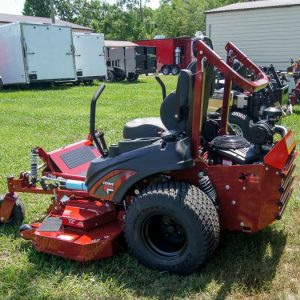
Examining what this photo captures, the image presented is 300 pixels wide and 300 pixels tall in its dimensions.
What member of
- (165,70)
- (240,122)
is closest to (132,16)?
(165,70)

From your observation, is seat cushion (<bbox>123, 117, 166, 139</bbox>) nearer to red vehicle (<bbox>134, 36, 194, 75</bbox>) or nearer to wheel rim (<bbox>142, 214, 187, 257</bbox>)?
wheel rim (<bbox>142, 214, 187, 257</bbox>)

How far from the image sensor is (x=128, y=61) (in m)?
24.0

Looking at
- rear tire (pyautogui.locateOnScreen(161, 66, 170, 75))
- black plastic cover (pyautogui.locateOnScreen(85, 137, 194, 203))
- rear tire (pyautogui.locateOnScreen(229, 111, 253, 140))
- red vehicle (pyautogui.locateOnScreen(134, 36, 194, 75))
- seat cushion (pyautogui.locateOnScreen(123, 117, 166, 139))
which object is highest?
seat cushion (pyautogui.locateOnScreen(123, 117, 166, 139))

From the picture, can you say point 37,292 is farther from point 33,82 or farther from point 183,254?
point 33,82

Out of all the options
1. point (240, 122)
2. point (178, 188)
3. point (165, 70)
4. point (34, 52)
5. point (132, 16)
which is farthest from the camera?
point (132, 16)

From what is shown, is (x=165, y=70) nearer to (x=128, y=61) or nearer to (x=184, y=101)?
A: (x=128, y=61)

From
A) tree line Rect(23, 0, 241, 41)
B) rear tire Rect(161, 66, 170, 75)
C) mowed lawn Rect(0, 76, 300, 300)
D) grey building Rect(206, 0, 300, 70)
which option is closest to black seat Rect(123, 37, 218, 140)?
mowed lawn Rect(0, 76, 300, 300)

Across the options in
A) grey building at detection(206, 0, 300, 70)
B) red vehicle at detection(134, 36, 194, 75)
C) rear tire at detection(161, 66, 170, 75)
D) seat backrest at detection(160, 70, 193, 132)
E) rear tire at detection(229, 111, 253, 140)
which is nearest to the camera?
seat backrest at detection(160, 70, 193, 132)

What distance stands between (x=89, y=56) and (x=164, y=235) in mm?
18336

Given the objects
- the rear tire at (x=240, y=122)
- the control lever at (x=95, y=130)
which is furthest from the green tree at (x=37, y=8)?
the control lever at (x=95, y=130)

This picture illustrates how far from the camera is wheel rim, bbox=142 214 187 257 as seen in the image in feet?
10.9

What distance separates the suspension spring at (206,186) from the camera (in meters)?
3.32

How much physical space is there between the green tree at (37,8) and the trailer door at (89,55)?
46.4 m

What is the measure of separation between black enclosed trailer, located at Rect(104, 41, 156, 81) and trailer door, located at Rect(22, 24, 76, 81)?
4.00 meters
